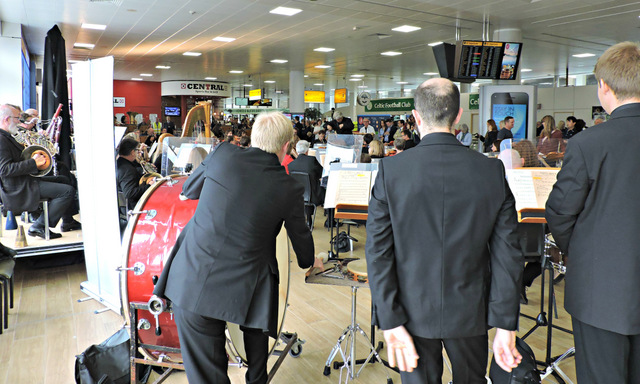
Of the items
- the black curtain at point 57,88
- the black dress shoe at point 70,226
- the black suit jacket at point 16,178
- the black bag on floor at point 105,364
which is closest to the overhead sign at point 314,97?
the black curtain at point 57,88

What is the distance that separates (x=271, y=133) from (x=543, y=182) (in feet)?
6.23

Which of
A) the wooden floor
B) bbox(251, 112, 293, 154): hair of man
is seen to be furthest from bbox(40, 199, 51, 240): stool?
bbox(251, 112, 293, 154): hair of man

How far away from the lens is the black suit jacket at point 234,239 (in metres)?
1.89

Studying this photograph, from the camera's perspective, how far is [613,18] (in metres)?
9.28

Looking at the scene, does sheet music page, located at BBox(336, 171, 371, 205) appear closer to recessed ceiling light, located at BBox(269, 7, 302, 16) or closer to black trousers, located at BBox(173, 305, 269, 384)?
black trousers, located at BBox(173, 305, 269, 384)

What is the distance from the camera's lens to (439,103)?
153cm

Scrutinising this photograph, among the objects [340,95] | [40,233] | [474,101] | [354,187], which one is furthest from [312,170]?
[340,95]

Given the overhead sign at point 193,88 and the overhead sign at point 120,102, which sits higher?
the overhead sign at point 193,88

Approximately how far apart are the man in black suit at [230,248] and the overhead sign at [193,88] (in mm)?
20850

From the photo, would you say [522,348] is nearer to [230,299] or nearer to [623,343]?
[623,343]

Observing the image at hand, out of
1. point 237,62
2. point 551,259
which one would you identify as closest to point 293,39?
point 237,62

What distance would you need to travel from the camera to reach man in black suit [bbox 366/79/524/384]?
4.87 ft

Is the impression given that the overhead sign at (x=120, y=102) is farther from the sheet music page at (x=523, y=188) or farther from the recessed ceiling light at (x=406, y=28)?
the sheet music page at (x=523, y=188)

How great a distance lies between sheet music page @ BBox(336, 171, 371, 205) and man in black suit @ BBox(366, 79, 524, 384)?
6.07ft
